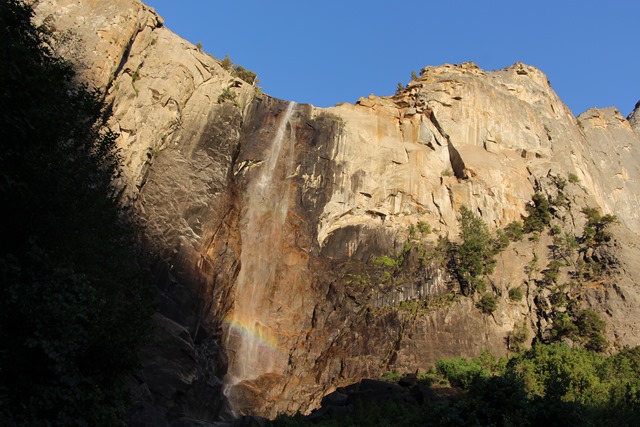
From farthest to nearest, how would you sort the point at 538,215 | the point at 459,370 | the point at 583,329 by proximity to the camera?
the point at 538,215 → the point at 583,329 → the point at 459,370

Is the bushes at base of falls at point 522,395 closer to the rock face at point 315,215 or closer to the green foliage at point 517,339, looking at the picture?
the green foliage at point 517,339

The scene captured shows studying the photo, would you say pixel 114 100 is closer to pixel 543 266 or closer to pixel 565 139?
pixel 543 266

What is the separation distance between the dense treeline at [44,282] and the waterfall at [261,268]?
2290cm

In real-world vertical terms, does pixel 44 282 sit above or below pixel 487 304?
below

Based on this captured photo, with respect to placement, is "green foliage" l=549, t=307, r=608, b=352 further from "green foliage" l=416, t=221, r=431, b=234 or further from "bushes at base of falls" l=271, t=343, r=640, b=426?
"green foliage" l=416, t=221, r=431, b=234

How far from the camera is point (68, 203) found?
12.6 metres

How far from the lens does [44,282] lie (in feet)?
33.8

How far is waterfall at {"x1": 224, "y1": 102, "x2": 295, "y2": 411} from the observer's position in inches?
1432

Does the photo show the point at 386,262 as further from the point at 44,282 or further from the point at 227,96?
the point at 44,282

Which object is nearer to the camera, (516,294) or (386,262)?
(516,294)

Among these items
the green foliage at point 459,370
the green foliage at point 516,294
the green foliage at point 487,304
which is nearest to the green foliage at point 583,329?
the green foliage at point 516,294

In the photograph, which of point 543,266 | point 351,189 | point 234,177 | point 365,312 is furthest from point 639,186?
point 234,177

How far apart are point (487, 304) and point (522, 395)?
72.2 feet

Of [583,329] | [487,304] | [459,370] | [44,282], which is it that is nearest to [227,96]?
[487,304]
